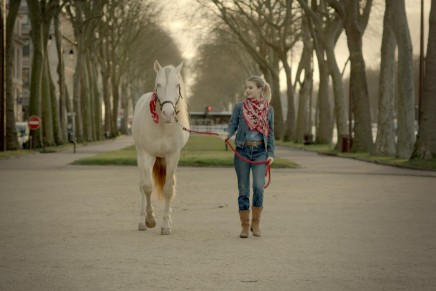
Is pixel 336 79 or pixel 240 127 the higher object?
pixel 336 79

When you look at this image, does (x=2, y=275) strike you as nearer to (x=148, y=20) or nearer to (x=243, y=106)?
(x=243, y=106)

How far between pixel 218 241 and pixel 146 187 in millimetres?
1541

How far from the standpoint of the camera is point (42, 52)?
153ft

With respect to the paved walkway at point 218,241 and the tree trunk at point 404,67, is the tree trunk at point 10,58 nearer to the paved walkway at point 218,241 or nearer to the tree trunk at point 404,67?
the tree trunk at point 404,67

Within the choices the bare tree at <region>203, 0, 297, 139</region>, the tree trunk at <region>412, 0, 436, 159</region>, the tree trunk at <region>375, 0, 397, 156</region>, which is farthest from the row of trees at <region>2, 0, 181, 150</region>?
the tree trunk at <region>412, 0, 436, 159</region>

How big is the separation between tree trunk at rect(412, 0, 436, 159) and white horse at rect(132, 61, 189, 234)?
61.5ft

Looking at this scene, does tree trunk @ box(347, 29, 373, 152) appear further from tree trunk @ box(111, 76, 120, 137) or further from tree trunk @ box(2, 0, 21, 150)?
tree trunk @ box(111, 76, 120, 137)

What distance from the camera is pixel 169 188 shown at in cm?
1213

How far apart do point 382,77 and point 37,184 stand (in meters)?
19.1

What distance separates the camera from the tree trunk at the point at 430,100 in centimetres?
2953

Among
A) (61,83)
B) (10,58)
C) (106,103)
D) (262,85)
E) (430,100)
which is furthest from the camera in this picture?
(106,103)

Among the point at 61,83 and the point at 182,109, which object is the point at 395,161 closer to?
the point at 182,109

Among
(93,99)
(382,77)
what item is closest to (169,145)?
(382,77)

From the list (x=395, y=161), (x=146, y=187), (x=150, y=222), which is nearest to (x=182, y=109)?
(x=146, y=187)
